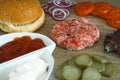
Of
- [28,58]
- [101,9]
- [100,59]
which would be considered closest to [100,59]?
[100,59]

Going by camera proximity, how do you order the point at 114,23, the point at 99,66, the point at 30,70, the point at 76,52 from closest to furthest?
1. the point at 30,70
2. the point at 99,66
3. the point at 76,52
4. the point at 114,23

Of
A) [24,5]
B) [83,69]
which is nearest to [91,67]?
[83,69]

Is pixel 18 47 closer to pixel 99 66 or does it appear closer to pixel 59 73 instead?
pixel 59 73

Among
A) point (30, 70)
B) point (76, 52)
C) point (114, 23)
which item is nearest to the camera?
point (30, 70)

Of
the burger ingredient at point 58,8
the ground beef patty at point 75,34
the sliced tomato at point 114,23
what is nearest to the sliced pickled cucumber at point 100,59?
the ground beef patty at point 75,34

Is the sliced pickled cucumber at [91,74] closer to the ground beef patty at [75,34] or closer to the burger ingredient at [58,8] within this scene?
the ground beef patty at [75,34]

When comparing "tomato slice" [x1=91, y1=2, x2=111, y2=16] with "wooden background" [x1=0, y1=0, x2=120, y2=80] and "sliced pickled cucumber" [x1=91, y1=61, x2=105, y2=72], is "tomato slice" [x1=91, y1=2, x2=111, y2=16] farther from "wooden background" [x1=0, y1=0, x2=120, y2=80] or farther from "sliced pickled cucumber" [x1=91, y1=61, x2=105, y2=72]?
"sliced pickled cucumber" [x1=91, y1=61, x2=105, y2=72]

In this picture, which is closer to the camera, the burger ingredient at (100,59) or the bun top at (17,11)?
the burger ingredient at (100,59)
